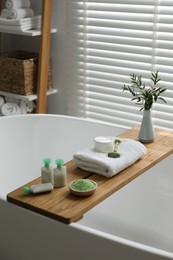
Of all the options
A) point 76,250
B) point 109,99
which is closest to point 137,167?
point 76,250

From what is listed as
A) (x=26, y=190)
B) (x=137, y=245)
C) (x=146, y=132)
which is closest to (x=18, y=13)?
(x=146, y=132)

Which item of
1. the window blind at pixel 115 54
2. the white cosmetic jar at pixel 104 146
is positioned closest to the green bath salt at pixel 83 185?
the white cosmetic jar at pixel 104 146

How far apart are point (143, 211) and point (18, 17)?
143 cm

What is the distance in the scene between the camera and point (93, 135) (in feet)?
8.25

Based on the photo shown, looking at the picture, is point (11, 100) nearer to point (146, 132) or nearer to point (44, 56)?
point (44, 56)

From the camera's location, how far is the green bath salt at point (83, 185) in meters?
1.66

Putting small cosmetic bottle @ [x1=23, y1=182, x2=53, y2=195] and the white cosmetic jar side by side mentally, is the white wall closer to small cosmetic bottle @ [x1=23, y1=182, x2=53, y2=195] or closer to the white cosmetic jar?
the white cosmetic jar

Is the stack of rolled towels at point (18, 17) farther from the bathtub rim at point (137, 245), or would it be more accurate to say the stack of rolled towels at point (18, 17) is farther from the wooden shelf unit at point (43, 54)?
the bathtub rim at point (137, 245)

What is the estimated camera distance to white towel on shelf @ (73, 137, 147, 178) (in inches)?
71.5

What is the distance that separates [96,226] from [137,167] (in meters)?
0.55

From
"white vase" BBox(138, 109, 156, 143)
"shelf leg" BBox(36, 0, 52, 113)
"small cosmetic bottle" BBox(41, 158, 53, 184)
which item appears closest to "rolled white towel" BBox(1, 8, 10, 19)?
"shelf leg" BBox(36, 0, 52, 113)

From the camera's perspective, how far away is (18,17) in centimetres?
283

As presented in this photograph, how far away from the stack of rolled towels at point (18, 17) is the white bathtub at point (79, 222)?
0.62 metres

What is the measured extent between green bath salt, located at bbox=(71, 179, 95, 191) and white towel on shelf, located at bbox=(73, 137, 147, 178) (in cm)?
12
